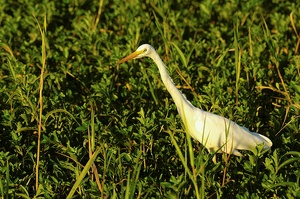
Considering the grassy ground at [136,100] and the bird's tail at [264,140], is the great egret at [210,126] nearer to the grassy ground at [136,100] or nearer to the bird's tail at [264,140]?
the bird's tail at [264,140]

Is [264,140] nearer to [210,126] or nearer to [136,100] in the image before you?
[210,126]

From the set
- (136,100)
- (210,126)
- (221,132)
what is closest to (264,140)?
(221,132)

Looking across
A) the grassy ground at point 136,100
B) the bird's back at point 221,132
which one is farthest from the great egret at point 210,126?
the grassy ground at point 136,100

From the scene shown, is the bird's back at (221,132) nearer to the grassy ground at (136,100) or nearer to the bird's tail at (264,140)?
the bird's tail at (264,140)

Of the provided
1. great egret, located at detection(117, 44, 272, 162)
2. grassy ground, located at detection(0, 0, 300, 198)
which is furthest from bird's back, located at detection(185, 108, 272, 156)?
grassy ground, located at detection(0, 0, 300, 198)

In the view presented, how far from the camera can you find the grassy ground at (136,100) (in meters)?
5.66

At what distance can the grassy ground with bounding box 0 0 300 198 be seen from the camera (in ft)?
18.6

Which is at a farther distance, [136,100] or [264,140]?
[136,100]

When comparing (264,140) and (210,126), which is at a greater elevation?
(210,126)

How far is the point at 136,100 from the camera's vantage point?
24.7 ft

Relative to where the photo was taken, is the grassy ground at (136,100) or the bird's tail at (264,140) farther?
the bird's tail at (264,140)

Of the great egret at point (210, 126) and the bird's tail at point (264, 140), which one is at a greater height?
the great egret at point (210, 126)

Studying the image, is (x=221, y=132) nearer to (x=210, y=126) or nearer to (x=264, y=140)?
(x=210, y=126)

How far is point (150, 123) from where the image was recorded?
21.2 ft
